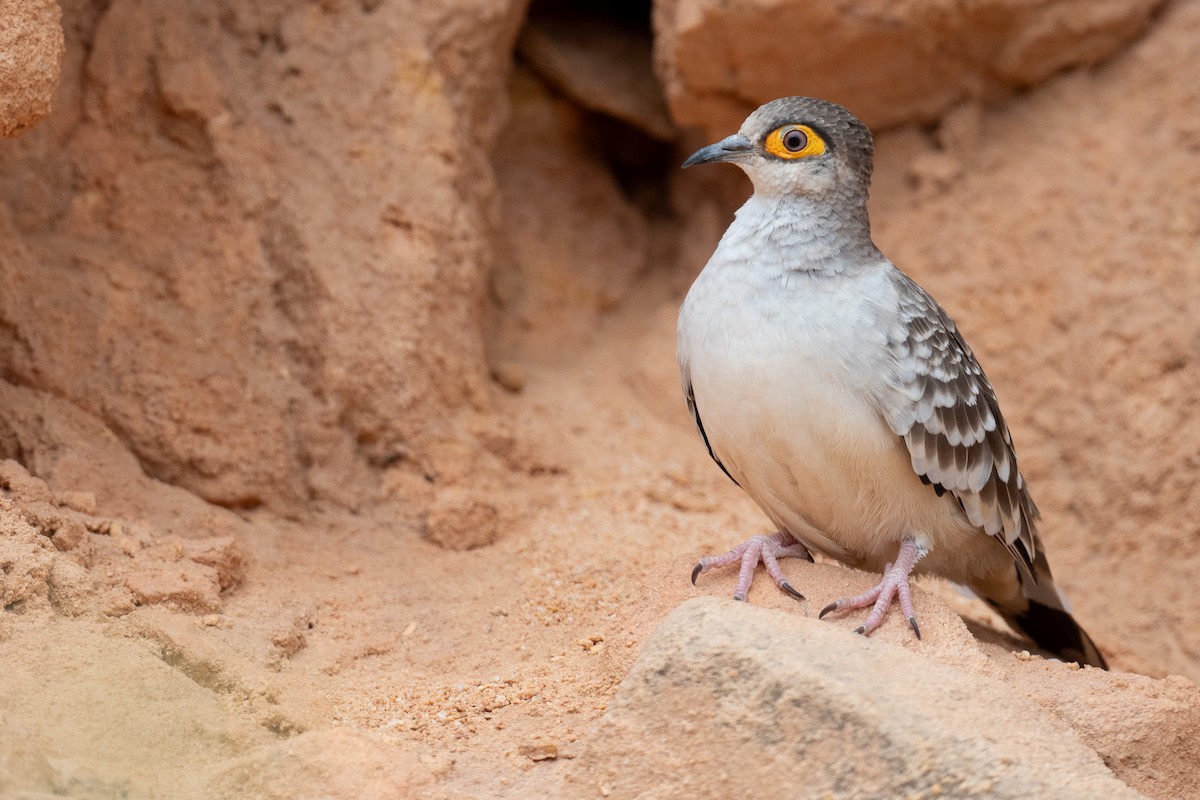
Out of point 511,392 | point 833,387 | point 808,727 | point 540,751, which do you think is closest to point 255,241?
point 511,392

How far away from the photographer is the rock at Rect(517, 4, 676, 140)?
28.7 feet

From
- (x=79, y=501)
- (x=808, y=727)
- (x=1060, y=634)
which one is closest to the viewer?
(x=808, y=727)

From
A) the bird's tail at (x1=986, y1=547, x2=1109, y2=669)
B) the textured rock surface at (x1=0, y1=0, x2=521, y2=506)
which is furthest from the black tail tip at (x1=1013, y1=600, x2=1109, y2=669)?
the textured rock surface at (x1=0, y1=0, x2=521, y2=506)

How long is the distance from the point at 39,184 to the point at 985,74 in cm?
594

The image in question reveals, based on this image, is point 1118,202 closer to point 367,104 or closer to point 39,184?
point 367,104

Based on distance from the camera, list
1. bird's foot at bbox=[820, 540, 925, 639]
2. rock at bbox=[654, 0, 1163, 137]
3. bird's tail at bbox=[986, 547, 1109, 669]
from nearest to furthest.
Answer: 1. bird's foot at bbox=[820, 540, 925, 639]
2. bird's tail at bbox=[986, 547, 1109, 669]
3. rock at bbox=[654, 0, 1163, 137]

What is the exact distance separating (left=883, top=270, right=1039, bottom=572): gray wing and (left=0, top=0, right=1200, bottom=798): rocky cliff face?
0.65 metres

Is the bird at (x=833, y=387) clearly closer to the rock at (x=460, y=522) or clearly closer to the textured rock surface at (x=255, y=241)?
the rock at (x=460, y=522)

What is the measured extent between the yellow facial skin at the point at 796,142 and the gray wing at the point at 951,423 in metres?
0.66

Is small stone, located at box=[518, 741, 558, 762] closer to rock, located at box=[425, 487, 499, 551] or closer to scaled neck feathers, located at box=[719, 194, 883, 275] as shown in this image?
scaled neck feathers, located at box=[719, 194, 883, 275]

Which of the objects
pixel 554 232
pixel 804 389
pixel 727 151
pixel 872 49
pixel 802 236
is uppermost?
pixel 872 49

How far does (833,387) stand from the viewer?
16.0 ft

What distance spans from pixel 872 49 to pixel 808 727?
542 cm

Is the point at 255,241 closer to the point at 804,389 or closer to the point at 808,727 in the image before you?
the point at 804,389
